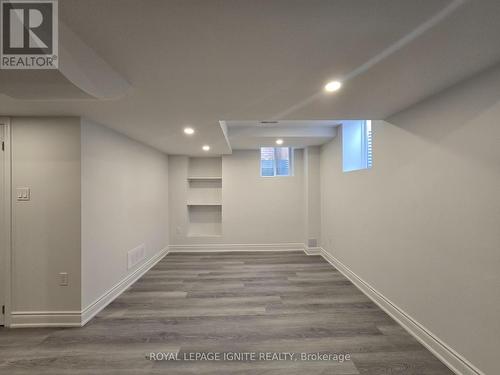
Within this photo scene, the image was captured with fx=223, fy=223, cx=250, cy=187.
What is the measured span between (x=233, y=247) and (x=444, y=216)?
12.7ft

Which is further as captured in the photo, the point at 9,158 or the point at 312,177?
the point at 312,177

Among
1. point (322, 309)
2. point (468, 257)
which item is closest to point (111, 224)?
point (322, 309)

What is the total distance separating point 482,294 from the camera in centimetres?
148

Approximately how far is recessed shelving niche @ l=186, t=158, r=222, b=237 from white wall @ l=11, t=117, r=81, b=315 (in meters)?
2.89

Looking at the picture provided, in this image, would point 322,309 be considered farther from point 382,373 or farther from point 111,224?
point 111,224

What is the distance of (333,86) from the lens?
1619mm

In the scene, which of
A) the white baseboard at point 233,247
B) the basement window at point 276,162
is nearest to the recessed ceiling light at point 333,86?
the basement window at point 276,162

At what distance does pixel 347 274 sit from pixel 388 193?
1.58 metres

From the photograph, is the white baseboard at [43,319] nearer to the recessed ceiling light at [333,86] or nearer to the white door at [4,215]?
the white door at [4,215]

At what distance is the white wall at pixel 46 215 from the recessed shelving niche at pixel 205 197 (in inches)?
114

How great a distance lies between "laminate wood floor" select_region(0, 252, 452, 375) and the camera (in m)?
1.72

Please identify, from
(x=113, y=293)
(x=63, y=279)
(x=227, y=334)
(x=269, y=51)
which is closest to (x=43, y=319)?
(x=63, y=279)

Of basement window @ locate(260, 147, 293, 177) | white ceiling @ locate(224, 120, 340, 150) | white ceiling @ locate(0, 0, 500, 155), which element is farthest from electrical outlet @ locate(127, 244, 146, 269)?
basement window @ locate(260, 147, 293, 177)

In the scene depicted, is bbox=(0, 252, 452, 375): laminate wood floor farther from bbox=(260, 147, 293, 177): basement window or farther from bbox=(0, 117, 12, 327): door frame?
bbox=(260, 147, 293, 177): basement window
